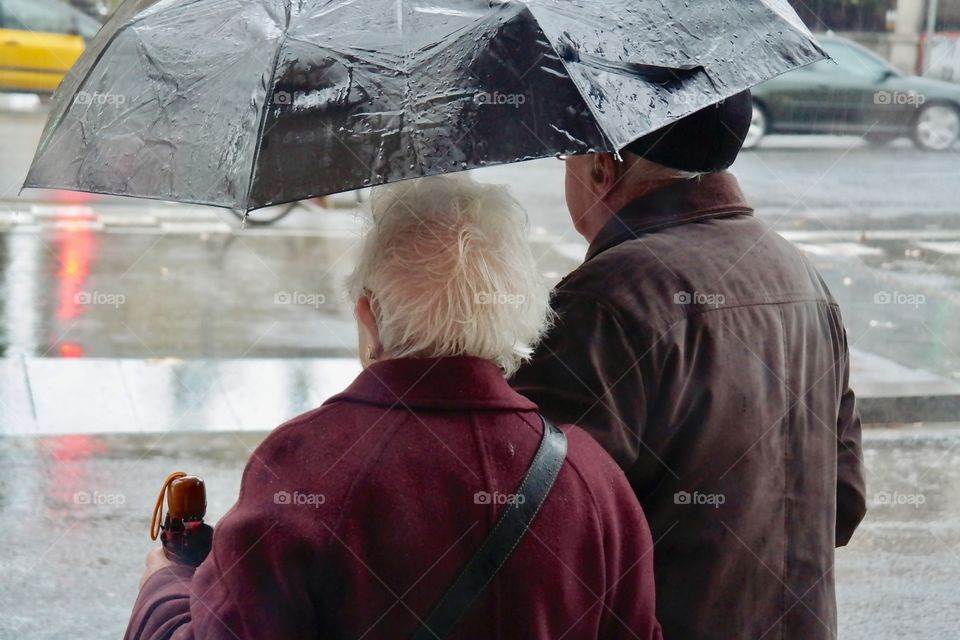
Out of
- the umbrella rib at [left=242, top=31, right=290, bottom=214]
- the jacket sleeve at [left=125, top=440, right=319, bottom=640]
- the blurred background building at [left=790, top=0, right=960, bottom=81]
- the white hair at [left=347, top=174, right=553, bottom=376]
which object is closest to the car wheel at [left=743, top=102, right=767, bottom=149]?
the blurred background building at [left=790, top=0, right=960, bottom=81]

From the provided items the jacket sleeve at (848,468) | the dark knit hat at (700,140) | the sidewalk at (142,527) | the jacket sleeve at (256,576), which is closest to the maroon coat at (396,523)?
the jacket sleeve at (256,576)

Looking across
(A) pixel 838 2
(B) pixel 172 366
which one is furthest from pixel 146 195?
(A) pixel 838 2

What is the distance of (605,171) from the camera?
244 centimetres

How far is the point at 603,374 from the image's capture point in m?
2.16

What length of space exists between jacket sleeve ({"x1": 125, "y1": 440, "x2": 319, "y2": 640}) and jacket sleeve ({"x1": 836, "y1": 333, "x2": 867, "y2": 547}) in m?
1.31

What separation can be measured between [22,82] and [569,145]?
64.1ft

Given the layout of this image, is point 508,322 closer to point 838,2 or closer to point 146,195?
point 146,195

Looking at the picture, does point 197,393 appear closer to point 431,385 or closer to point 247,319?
point 247,319

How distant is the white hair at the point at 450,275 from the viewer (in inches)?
73.9

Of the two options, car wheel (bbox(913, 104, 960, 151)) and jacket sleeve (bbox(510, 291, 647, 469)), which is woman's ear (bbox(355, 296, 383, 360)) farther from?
car wheel (bbox(913, 104, 960, 151))

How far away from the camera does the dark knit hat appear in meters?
2.35

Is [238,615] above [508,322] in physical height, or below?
below

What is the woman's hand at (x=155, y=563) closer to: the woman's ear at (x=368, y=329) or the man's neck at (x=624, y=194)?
the woman's ear at (x=368, y=329)

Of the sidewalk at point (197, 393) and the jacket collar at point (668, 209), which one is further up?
the jacket collar at point (668, 209)
